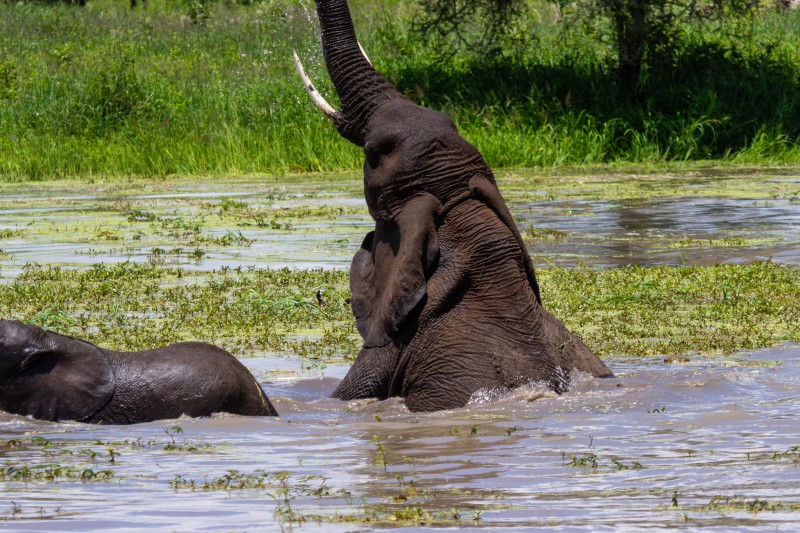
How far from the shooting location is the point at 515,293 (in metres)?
6.43

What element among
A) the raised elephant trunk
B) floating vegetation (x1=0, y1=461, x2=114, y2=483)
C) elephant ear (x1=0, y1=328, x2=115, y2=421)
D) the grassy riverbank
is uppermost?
the raised elephant trunk

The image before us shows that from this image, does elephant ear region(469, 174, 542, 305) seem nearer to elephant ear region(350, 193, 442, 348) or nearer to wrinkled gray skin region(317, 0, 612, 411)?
wrinkled gray skin region(317, 0, 612, 411)

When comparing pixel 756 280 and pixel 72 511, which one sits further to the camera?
pixel 756 280

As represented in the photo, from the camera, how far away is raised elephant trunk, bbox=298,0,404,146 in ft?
22.6

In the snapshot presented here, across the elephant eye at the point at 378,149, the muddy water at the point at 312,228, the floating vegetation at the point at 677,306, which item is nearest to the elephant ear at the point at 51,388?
the elephant eye at the point at 378,149

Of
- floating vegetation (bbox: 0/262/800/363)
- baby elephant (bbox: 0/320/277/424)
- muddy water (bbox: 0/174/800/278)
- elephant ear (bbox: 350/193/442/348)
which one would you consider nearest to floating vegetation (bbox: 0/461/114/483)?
baby elephant (bbox: 0/320/277/424)

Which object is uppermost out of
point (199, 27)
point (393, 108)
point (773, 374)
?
point (393, 108)

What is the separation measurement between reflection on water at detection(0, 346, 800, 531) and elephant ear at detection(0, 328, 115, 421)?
129mm

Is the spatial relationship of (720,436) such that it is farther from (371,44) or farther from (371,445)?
(371,44)

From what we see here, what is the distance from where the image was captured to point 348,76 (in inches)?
→ 275

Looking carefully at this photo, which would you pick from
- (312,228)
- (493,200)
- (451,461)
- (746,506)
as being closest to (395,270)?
(493,200)

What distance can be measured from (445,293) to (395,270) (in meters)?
0.30

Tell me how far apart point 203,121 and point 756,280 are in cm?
1349

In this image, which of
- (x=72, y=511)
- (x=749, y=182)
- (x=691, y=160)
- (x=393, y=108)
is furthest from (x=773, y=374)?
(x=691, y=160)
